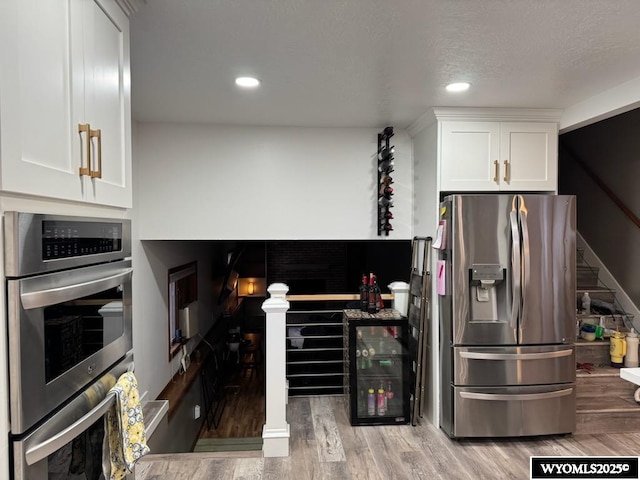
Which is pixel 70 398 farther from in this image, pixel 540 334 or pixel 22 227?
pixel 540 334

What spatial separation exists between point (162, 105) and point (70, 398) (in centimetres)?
226

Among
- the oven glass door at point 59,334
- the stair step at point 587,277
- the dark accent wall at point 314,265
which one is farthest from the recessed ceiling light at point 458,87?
the dark accent wall at point 314,265

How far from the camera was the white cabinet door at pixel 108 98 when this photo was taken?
124cm

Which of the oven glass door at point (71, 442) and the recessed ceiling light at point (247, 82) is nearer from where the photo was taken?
the oven glass door at point (71, 442)

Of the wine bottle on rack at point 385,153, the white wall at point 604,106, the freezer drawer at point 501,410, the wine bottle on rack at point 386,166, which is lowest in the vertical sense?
the freezer drawer at point 501,410

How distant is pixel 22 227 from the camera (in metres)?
0.94

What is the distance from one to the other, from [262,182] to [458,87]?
1770mm

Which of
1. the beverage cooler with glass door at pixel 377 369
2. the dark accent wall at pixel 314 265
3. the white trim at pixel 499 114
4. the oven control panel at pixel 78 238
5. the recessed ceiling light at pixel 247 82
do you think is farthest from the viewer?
→ the dark accent wall at pixel 314 265

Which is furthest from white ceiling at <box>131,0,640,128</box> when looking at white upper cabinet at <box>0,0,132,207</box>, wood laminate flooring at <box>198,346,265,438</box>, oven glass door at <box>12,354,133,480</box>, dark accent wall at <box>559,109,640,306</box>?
wood laminate flooring at <box>198,346,265,438</box>

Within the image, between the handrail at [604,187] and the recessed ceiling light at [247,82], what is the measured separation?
12.6 feet

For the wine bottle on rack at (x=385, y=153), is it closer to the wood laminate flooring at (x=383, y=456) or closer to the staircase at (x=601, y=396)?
the wood laminate flooring at (x=383, y=456)

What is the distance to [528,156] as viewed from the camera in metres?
3.00

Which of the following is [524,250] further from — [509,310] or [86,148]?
[86,148]

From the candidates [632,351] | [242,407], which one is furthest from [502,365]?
[242,407]
